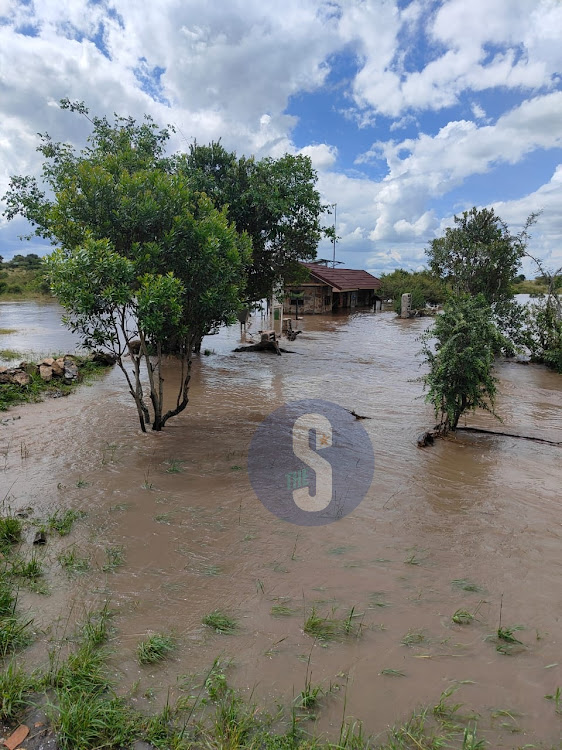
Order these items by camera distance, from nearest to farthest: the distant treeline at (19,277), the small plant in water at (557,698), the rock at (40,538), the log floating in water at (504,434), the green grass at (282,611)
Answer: the small plant in water at (557,698), the green grass at (282,611), the rock at (40,538), the log floating in water at (504,434), the distant treeline at (19,277)

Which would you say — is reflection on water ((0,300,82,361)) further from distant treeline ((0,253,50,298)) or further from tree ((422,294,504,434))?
tree ((422,294,504,434))

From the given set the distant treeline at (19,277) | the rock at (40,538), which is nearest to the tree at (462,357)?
the rock at (40,538)

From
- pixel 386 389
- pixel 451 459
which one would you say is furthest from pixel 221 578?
pixel 386 389

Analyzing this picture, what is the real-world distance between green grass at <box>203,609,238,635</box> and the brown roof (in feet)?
105

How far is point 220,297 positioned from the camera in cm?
721

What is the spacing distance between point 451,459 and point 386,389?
5449 mm

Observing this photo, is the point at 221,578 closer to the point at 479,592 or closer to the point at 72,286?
the point at 479,592

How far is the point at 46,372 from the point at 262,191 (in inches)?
313

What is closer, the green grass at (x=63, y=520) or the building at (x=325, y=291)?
the green grass at (x=63, y=520)

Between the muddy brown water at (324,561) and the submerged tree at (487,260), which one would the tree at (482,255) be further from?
the muddy brown water at (324,561)

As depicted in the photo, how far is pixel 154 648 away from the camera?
128 inches

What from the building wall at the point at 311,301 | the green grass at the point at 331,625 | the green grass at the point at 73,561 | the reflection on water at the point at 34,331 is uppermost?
the building wall at the point at 311,301

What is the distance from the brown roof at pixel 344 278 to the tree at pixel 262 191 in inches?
786

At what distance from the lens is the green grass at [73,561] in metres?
4.24
